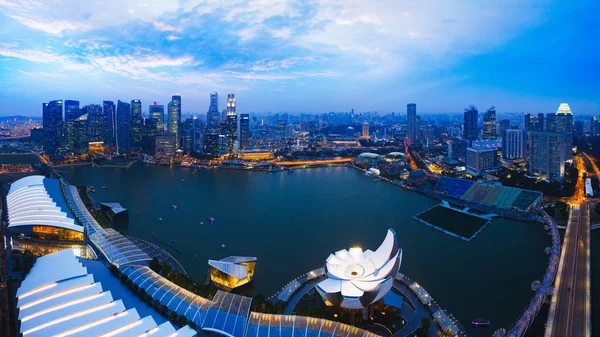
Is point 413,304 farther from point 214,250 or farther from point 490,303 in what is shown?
point 214,250

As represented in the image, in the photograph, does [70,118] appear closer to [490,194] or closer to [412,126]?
[412,126]

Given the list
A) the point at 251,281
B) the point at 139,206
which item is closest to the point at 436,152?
the point at 139,206

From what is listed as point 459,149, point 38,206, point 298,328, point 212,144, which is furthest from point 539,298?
point 212,144

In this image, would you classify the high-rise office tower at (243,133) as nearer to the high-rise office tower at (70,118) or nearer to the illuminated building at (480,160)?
the high-rise office tower at (70,118)

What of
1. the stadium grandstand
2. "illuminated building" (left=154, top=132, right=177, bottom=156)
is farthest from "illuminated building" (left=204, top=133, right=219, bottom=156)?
the stadium grandstand

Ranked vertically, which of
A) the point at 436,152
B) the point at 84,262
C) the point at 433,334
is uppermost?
the point at 436,152

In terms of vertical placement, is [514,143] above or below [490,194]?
above
